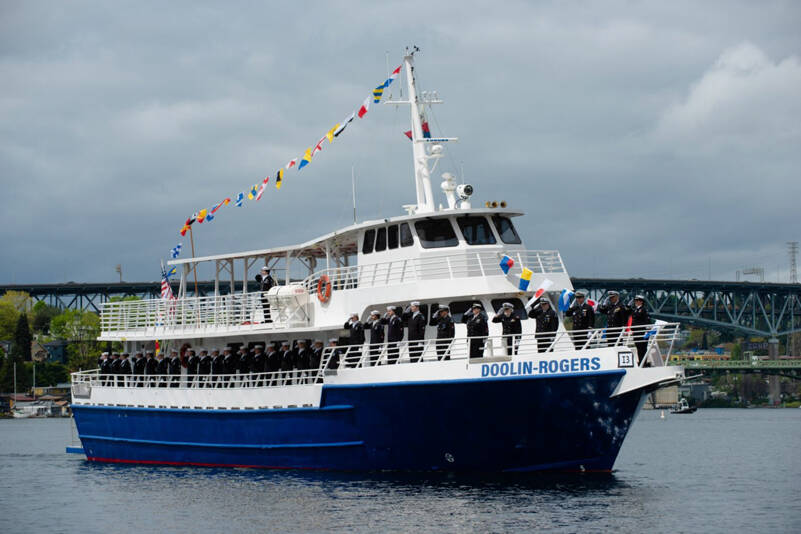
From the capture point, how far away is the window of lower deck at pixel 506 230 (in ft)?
85.9

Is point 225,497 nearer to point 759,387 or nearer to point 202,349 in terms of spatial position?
point 202,349

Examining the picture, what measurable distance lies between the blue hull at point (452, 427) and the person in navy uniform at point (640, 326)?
2.85 feet

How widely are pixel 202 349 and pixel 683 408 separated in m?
81.4

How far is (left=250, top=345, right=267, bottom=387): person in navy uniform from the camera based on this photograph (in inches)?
1072

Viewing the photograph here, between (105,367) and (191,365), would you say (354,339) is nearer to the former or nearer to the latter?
(191,365)

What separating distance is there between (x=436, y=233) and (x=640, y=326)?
5.86 m

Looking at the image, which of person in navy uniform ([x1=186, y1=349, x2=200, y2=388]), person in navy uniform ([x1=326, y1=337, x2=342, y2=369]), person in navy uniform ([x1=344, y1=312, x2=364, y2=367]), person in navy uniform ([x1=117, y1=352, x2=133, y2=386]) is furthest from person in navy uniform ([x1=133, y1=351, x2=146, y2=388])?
person in navy uniform ([x1=344, y1=312, x2=364, y2=367])

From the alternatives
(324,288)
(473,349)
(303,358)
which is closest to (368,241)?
(324,288)

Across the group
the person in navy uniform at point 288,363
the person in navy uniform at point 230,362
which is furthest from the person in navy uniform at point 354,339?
the person in navy uniform at point 230,362

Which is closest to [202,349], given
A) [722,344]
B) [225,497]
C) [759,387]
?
[225,497]

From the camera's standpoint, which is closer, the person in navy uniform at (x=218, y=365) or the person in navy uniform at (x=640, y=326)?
the person in navy uniform at (x=640, y=326)

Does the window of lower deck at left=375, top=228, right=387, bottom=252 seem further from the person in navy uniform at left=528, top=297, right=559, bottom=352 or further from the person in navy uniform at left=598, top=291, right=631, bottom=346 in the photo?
the person in navy uniform at left=598, top=291, right=631, bottom=346

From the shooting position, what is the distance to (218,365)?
2833 cm

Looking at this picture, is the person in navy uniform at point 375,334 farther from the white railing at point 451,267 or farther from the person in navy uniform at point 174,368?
the person in navy uniform at point 174,368
